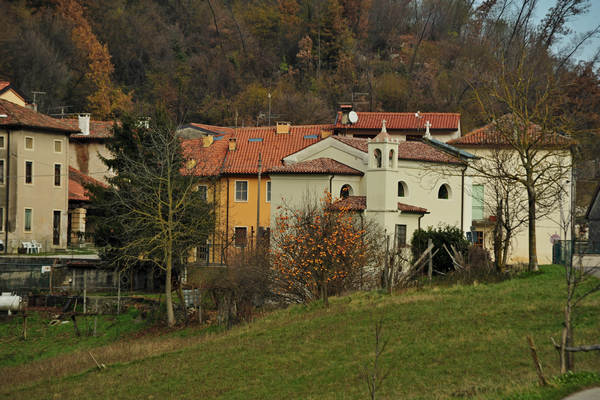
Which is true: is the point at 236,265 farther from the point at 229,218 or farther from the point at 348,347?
the point at 229,218

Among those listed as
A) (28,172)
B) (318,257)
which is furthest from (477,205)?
(28,172)

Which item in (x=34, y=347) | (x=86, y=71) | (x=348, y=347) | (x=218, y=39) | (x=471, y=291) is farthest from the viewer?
(x=218, y=39)

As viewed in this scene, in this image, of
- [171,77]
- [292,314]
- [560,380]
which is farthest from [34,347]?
[171,77]

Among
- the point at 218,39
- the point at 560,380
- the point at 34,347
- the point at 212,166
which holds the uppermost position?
the point at 218,39

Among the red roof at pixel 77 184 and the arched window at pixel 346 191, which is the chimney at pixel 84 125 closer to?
the red roof at pixel 77 184

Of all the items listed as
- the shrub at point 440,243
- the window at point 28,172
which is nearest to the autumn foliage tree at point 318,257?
the shrub at point 440,243

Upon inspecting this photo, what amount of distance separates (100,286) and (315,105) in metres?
47.4

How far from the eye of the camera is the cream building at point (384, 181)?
1540 inches

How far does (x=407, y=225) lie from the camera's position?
40.1 meters

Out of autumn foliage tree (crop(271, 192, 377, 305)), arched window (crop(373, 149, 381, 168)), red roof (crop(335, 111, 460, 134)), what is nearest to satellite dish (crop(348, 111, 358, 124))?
red roof (crop(335, 111, 460, 134))

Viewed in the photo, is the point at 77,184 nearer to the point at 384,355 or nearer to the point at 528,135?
the point at 528,135

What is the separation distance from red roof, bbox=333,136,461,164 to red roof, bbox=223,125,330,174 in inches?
284

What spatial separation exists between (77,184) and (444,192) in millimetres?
26426

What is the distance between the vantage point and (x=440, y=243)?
37938 millimetres
